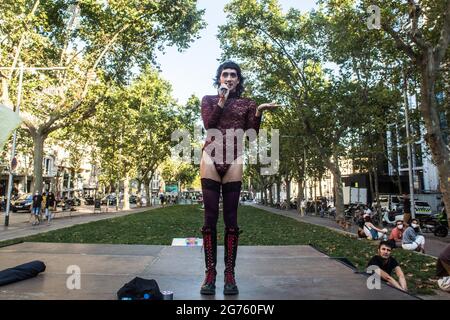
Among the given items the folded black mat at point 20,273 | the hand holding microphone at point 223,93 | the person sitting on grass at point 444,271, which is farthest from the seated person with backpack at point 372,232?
the folded black mat at point 20,273

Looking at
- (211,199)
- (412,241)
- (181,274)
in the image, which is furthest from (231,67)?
(412,241)

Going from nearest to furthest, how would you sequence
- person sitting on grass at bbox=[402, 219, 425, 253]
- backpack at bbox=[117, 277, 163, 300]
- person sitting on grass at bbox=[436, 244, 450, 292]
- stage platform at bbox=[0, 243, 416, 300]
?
1. backpack at bbox=[117, 277, 163, 300]
2. stage platform at bbox=[0, 243, 416, 300]
3. person sitting on grass at bbox=[436, 244, 450, 292]
4. person sitting on grass at bbox=[402, 219, 425, 253]

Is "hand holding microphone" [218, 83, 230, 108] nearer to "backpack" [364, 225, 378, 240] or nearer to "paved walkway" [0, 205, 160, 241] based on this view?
"paved walkway" [0, 205, 160, 241]

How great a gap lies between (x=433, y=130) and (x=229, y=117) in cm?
674

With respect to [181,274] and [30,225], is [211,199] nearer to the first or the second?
[181,274]

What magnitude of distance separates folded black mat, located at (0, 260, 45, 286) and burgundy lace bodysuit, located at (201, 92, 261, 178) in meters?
2.70

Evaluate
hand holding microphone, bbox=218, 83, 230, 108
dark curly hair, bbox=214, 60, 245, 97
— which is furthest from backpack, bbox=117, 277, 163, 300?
dark curly hair, bbox=214, 60, 245, 97

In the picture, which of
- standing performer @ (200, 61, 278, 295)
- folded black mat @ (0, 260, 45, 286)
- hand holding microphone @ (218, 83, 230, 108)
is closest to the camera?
hand holding microphone @ (218, 83, 230, 108)

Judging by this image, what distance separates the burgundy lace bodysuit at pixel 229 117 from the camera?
4196 mm

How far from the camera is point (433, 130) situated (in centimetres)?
893

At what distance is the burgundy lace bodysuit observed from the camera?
420 centimetres

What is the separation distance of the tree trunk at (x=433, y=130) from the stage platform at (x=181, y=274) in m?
3.67

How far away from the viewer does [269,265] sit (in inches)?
247
